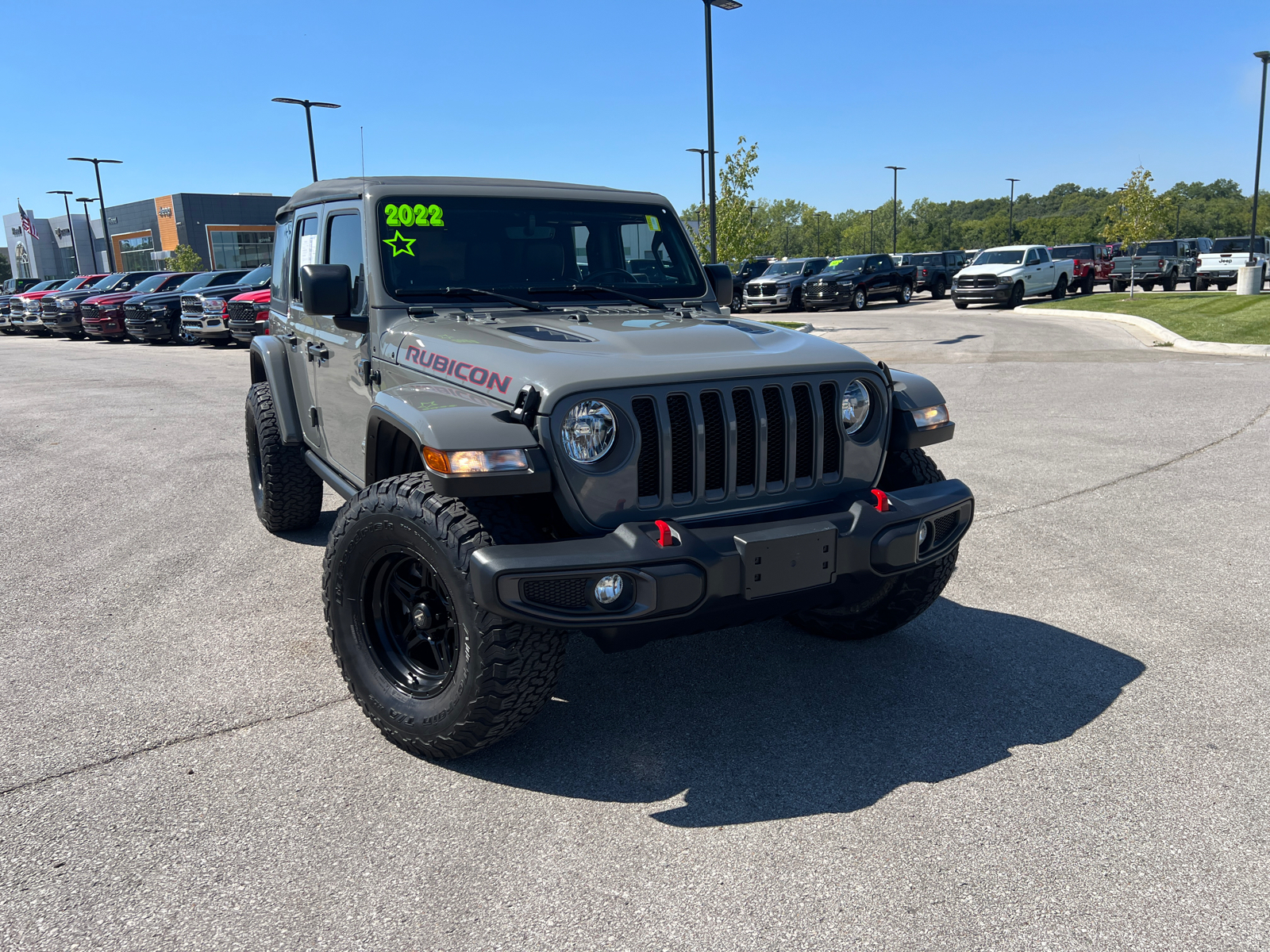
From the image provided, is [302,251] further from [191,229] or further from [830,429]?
[191,229]

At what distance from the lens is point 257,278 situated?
21453 millimetres

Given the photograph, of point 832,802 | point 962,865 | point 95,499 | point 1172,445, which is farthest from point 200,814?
point 1172,445

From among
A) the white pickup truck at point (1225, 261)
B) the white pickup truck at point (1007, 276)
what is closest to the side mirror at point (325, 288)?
the white pickup truck at point (1007, 276)

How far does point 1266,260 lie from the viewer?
109ft

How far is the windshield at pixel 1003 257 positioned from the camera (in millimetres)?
29703

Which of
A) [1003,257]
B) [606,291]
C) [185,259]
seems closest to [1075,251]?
[1003,257]

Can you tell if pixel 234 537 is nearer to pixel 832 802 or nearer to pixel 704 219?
pixel 832 802

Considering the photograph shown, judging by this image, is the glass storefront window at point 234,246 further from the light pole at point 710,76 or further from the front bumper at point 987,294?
the light pole at point 710,76

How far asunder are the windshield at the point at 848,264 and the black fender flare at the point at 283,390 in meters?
27.0

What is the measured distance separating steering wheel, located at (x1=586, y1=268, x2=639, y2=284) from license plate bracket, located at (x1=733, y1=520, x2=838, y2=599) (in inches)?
76.7

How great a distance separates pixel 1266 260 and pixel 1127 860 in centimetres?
3747

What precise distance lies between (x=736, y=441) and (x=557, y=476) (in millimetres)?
621

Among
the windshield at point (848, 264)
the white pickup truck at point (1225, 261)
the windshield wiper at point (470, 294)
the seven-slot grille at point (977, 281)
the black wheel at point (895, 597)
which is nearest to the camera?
the black wheel at point (895, 597)

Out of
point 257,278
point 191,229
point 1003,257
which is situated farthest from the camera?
point 191,229
